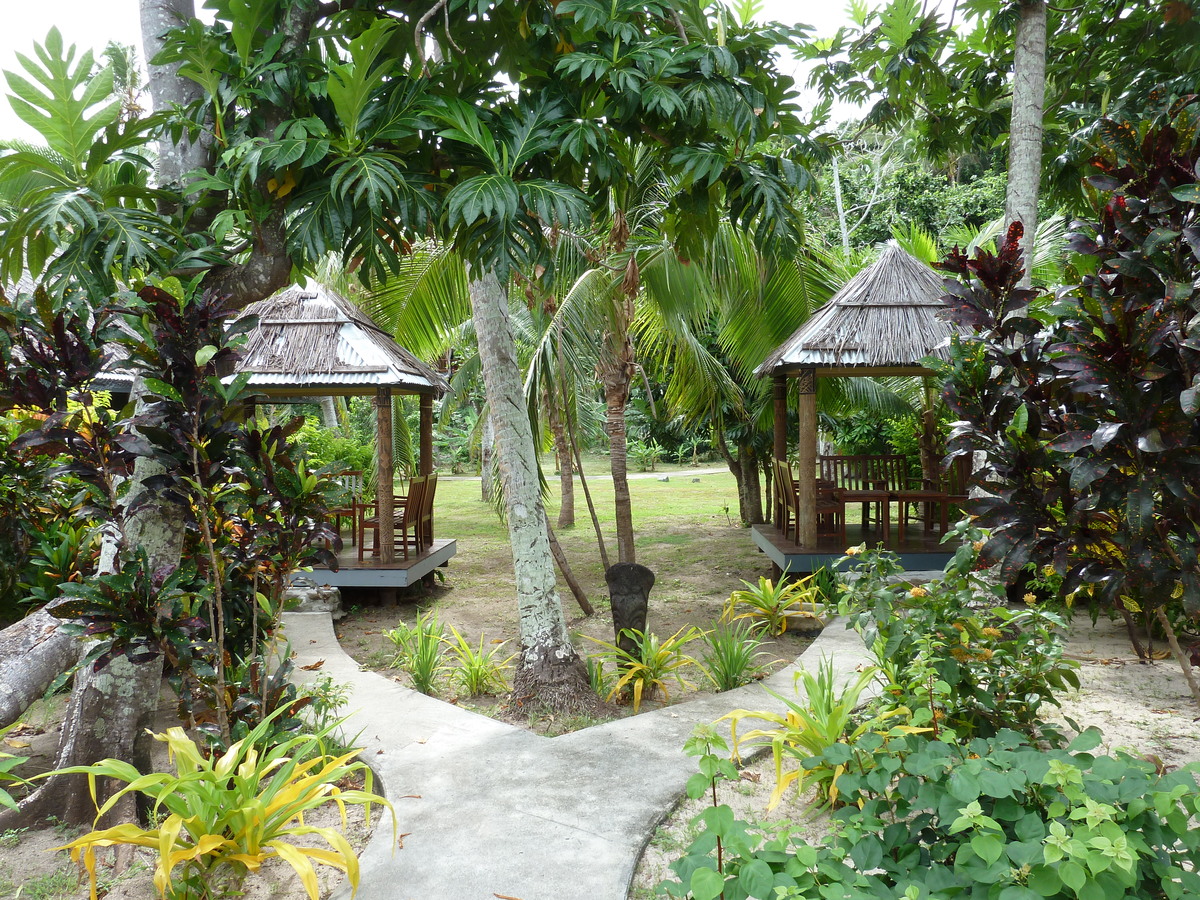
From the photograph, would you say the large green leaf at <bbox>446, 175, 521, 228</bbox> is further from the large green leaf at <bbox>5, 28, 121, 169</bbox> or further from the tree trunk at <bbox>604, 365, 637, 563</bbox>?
the tree trunk at <bbox>604, 365, 637, 563</bbox>

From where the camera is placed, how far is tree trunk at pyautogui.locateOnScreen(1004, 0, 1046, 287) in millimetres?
6043

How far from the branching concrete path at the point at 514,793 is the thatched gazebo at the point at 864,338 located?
338 centimetres

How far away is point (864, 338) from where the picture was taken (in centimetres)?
820

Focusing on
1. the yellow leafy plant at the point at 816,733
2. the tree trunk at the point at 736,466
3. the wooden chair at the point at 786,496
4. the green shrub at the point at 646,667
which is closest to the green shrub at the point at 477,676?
the green shrub at the point at 646,667

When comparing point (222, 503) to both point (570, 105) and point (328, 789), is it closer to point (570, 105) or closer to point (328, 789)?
point (328, 789)

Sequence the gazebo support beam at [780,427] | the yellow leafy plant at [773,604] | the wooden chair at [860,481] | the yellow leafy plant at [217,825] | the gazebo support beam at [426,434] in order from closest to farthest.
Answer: the yellow leafy plant at [217,825] < the yellow leafy plant at [773,604] < the wooden chair at [860,481] < the gazebo support beam at [780,427] < the gazebo support beam at [426,434]

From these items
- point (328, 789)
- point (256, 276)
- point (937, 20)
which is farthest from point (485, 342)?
point (937, 20)

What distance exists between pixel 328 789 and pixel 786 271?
26.5 feet

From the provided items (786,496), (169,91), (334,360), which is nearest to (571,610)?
(786,496)

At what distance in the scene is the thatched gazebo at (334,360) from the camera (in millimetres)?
8414

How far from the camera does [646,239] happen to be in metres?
7.64

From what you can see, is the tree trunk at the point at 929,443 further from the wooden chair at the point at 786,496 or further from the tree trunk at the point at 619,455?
the tree trunk at the point at 619,455

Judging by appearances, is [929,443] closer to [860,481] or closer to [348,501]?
[860,481]

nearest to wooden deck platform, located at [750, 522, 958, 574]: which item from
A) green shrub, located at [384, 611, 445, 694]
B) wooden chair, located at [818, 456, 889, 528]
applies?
wooden chair, located at [818, 456, 889, 528]
